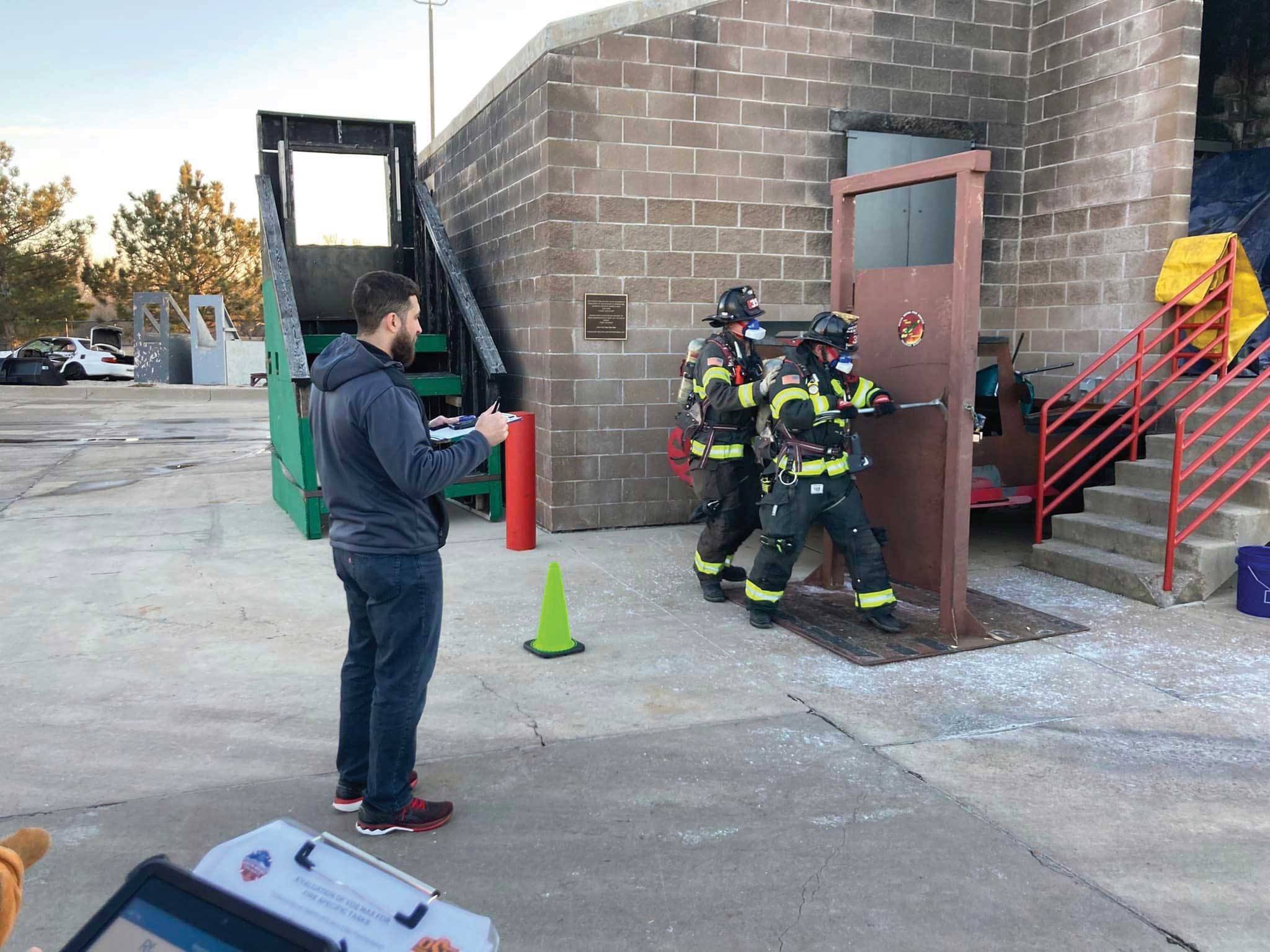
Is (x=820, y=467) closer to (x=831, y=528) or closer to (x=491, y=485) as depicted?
(x=831, y=528)

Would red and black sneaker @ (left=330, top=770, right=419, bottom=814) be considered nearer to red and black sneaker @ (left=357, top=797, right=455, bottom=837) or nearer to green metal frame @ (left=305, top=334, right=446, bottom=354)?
red and black sneaker @ (left=357, top=797, right=455, bottom=837)

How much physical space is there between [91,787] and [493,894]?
1848mm

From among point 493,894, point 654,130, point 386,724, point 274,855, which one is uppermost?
point 654,130


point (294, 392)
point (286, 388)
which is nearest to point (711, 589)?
point (294, 392)

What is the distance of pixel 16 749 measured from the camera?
14.2ft

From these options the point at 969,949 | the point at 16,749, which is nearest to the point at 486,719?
the point at 16,749

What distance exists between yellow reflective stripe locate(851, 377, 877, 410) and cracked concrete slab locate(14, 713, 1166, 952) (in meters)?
2.31

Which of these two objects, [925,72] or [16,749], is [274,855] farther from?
[925,72]

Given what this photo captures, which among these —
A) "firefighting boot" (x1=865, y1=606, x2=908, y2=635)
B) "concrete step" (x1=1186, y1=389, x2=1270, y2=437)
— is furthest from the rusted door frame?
"concrete step" (x1=1186, y1=389, x2=1270, y2=437)

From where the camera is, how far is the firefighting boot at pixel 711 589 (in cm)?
682

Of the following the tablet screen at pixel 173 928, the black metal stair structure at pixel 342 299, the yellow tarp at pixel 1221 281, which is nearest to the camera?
the tablet screen at pixel 173 928

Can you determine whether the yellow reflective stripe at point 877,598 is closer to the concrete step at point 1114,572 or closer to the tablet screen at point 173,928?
the concrete step at point 1114,572

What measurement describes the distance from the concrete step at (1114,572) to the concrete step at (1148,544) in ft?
0.12

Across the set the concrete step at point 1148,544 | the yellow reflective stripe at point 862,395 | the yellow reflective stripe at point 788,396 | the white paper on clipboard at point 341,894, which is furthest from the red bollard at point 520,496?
the white paper on clipboard at point 341,894
